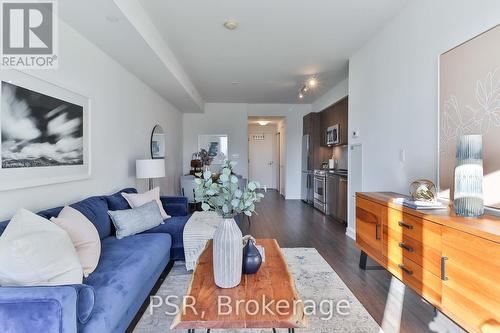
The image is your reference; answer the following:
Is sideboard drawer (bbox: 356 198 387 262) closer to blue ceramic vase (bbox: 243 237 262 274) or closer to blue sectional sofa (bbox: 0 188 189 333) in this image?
blue ceramic vase (bbox: 243 237 262 274)

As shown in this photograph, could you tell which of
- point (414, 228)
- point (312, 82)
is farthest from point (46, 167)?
point (312, 82)

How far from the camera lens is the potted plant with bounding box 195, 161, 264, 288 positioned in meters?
1.48

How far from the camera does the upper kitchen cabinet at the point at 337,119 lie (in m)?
5.41

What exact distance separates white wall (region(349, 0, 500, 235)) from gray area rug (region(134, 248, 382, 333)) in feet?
4.02

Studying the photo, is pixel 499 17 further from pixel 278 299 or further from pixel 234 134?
pixel 234 134

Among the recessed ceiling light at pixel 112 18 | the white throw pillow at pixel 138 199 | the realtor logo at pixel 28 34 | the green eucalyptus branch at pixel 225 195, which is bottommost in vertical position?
the white throw pillow at pixel 138 199

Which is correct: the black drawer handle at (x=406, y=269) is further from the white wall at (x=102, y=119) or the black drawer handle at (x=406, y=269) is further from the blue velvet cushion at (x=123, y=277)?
the white wall at (x=102, y=119)

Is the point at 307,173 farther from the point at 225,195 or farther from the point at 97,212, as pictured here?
the point at 225,195

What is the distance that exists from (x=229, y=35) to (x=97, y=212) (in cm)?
253

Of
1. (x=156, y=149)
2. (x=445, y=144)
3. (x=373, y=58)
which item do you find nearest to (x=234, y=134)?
(x=156, y=149)

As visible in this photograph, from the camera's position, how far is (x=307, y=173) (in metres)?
7.21

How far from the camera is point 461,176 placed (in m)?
1.73

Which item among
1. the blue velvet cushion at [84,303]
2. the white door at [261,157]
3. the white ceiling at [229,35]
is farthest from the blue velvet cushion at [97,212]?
the white door at [261,157]

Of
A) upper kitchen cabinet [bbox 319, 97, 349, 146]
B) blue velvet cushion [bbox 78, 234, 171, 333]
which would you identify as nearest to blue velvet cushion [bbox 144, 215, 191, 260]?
blue velvet cushion [bbox 78, 234, 171, 333]
